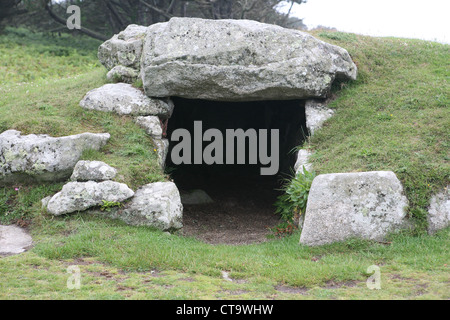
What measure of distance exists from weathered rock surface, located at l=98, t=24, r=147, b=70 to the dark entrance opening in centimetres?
211

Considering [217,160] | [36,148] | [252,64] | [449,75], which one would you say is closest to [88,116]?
[36,148]

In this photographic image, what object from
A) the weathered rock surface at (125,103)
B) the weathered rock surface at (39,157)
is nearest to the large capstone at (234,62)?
the weathered rock surface at (125,103)

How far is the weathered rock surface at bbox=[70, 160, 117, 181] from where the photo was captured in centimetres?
962

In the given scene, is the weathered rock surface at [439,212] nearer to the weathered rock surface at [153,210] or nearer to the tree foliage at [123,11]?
the weathered rock surface at [153,210]

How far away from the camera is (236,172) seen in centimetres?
1691

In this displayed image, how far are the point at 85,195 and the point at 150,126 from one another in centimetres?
298

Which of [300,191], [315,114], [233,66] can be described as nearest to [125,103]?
[233,66]

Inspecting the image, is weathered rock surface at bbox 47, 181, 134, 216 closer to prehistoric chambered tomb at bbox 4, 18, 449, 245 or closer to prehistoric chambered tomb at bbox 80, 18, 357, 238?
prehistoric chambered tomb at bbox 4, 18, 449, 245

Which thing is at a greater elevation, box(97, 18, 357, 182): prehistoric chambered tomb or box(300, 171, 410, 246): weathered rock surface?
box(97, 18, 357, 182): prehistoric chambered tomb

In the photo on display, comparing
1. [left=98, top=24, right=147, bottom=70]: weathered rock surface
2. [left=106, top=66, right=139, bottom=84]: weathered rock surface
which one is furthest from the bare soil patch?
[left=98, top=24, right=147, bottom=70]: weathered rock surface

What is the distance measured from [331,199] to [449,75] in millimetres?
6911

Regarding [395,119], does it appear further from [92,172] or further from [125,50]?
[125,50]

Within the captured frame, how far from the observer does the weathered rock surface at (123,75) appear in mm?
13000

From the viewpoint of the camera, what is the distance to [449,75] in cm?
1284
